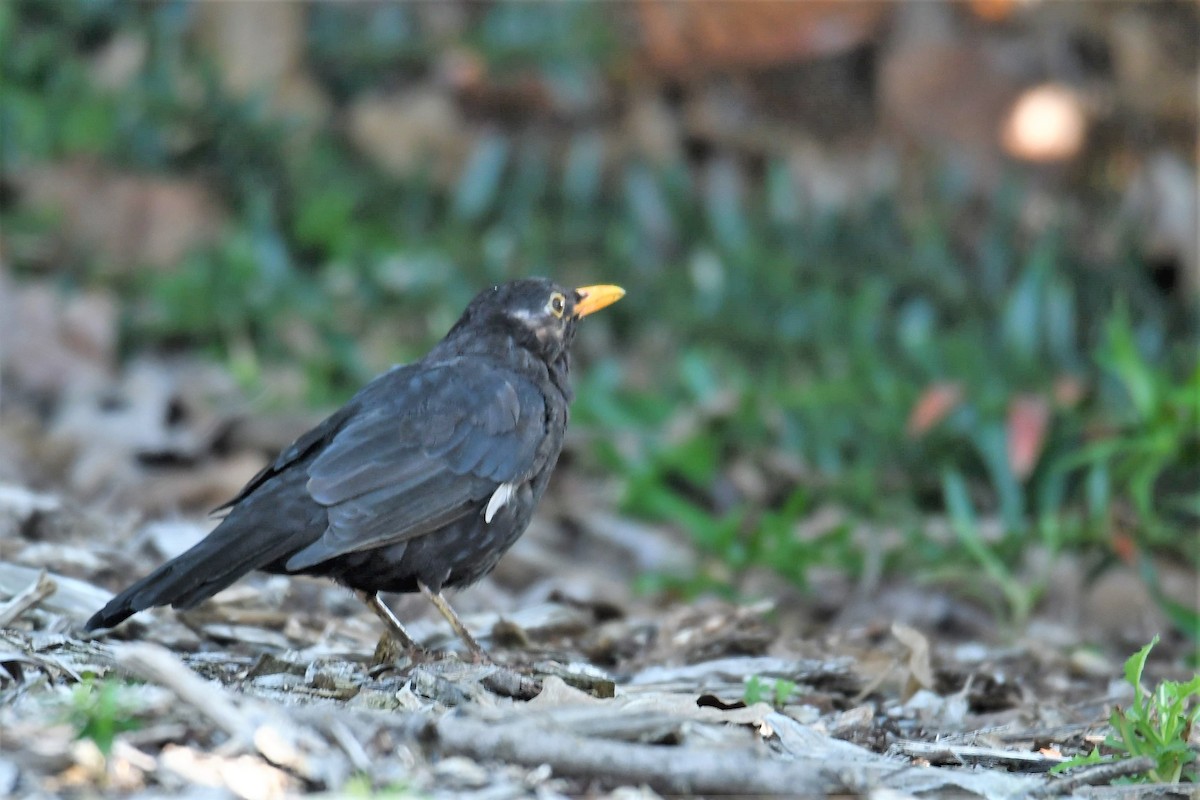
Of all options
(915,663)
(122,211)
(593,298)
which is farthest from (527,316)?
(122,211)

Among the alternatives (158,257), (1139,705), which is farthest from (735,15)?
(1139,705)

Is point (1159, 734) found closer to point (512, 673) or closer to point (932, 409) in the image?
point (512, 673)

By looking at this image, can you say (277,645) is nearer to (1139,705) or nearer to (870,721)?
(870,721)

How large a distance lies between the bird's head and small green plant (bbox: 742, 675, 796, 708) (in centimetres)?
120

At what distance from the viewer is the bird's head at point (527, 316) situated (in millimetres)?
4305

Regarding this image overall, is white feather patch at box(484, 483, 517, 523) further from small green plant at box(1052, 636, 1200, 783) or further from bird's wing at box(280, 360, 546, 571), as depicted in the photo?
small green plant at box(1052, 636, 1200, 783)

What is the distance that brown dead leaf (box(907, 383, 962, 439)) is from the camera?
6082 millimetres

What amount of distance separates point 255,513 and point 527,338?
1.07 m

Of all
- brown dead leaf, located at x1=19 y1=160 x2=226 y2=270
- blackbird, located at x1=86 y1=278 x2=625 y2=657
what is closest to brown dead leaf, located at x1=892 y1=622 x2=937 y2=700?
blackbird, located at x1=86 y1=278 x2=625 y2=657

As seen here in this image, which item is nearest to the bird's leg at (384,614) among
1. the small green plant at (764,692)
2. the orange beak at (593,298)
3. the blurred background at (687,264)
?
the blurred background at (687,264)

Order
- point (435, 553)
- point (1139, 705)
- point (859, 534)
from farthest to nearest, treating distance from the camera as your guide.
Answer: point (859, 534)
point (435, 553)
point (1139, 705)

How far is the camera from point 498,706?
2994 millimetres

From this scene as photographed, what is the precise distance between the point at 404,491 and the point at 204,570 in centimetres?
56

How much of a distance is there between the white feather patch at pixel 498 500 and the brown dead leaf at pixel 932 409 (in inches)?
107
